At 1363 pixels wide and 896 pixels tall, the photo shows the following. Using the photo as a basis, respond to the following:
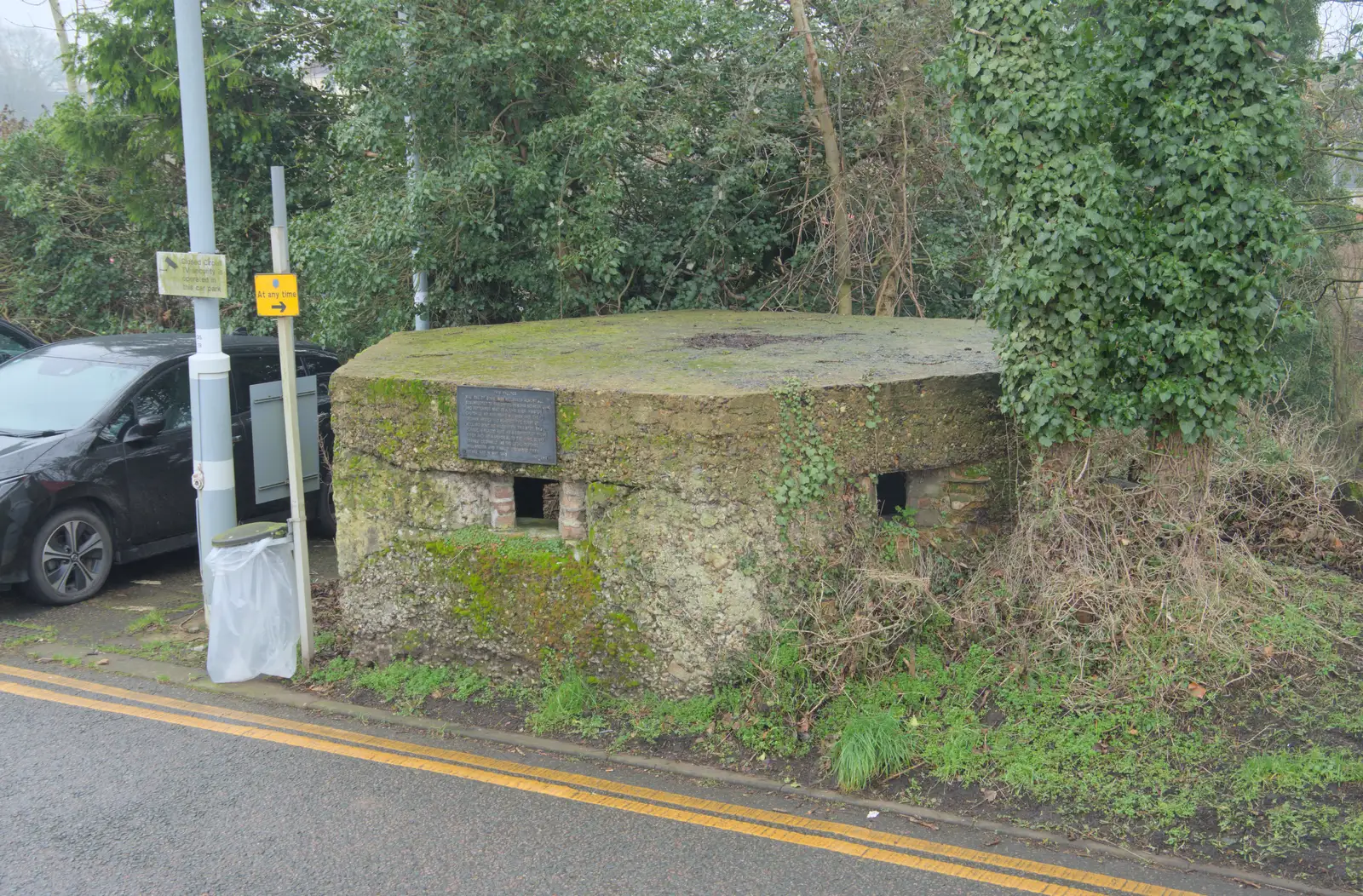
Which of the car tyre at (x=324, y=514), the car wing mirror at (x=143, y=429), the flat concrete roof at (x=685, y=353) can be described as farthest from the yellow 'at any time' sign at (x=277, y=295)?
the car tyre at (x=324, y=514)

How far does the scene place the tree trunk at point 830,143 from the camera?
10.1 metres

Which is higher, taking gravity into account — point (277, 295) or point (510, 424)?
point (277, 295)

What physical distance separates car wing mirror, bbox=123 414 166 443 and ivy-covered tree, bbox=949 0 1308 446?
6022 millimetres

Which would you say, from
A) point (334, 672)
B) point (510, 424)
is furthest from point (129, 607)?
point (510, 424)

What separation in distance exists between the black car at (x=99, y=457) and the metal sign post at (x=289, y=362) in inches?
85.5

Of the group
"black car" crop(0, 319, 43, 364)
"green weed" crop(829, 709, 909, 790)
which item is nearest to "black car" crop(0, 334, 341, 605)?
"black car" crop(0, 319, 43, 364)

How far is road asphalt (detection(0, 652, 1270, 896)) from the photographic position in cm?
418

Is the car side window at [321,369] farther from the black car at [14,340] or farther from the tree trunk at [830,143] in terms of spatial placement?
the tree trunk at [830,143]

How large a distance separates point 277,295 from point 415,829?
3177mm

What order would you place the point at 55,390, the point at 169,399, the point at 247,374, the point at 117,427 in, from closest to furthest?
1. the point at 117,427
2. the point at 55,390
3. the point at 169,399
4. the point at 247,374

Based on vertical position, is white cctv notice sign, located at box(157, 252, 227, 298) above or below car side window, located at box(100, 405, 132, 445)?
above

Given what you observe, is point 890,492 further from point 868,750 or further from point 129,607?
point 129,607

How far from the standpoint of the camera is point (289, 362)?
634cm

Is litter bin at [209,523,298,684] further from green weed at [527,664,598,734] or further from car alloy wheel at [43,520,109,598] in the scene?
car alloy wheel at [43,520,109,598]
